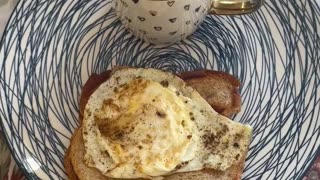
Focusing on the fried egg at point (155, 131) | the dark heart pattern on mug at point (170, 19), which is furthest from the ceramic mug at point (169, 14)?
the fried egg at point (155, 131)

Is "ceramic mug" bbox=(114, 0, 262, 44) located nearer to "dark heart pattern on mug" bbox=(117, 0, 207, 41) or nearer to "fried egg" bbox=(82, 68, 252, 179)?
"dark heart pattern on mug" bbox=(117, 0, 207, 41)

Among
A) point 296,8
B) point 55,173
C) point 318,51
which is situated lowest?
point 55,173

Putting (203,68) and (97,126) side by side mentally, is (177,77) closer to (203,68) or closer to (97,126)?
(203,68)

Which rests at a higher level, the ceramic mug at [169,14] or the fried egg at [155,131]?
the ceramic mug at [169,14]

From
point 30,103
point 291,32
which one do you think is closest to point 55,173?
point 30,103

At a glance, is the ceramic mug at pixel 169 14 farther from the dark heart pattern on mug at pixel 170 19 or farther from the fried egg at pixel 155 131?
the fried egg at pixel 155 131

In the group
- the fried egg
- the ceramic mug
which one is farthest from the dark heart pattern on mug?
the fried egg
